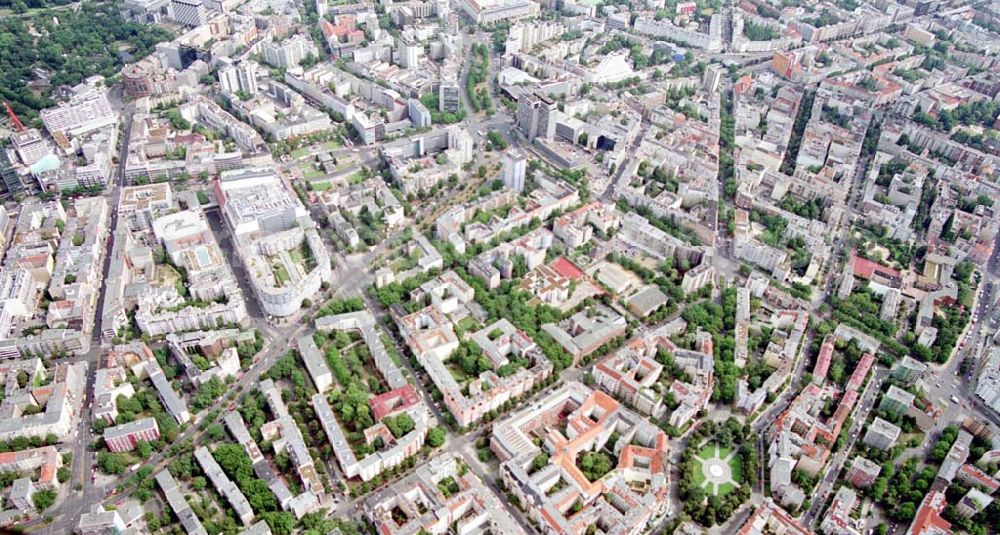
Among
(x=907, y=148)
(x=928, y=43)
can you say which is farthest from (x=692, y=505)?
(x=928, y=43)

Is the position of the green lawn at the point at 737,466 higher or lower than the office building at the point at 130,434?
lower

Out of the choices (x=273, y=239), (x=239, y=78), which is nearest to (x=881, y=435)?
(x=273, y=239)

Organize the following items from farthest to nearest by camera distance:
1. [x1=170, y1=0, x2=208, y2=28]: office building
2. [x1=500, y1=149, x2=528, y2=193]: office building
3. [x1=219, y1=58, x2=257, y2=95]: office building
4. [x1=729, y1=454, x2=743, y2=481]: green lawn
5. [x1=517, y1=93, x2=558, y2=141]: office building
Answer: [x1=170, y1=0, x2=208, y2=28]: office building < [x1=219, y1=58, x2=257, y2=95]: office building < [x1=517, y1=93, x2=558, y2=141]: office building < [x1=500, y1=149, x2=528, y2=193]: office building < [x1=729, y1=454, x2=743, y2=481]: green lawn

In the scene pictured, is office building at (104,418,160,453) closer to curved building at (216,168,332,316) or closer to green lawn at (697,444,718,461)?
curved building at (216,168,332,316)

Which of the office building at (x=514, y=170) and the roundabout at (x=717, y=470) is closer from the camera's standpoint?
the roundabout at (x=717, y=470)

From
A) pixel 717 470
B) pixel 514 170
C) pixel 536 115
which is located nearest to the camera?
pixel 717 470

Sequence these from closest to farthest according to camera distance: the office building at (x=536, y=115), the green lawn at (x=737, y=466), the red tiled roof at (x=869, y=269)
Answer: the green lawn at (x=737, y=466)
the red tiled roof at (x=869, y=269)
the office building at (x=536, y=115)

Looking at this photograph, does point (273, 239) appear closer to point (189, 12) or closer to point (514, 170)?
point (514, 170)

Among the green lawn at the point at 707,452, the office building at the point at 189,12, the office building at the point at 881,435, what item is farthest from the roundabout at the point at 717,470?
the office building at the point at 189,12

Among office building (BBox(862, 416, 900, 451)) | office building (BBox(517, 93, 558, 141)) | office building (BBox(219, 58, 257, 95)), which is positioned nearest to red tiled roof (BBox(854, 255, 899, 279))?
office building (BBox(862, 416, 900, 451))

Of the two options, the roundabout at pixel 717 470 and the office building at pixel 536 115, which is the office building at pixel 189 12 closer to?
the office building at pixel 536 115

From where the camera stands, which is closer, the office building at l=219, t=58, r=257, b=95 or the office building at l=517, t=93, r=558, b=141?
the office building at l=517, t=93, r=558, b=141

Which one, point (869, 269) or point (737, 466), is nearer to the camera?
point (737, 466)
